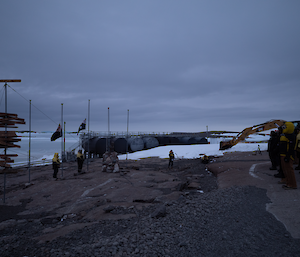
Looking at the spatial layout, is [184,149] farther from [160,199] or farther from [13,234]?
[13,234]

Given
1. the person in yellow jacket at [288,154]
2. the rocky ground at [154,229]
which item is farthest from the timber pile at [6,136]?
the person in yellow jacket at [288,154]

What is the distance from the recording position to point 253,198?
22.7 ft

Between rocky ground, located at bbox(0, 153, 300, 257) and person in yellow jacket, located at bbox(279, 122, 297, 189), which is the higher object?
person in yellow jacket, located at bbox(279, 122, 297, 189)

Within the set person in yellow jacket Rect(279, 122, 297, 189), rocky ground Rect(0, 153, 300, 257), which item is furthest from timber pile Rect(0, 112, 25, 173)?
person in yellow jacket Rect(279, 122, 297, 189)

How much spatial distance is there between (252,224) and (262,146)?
31795mm

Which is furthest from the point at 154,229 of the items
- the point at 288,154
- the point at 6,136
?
the point at 6,136

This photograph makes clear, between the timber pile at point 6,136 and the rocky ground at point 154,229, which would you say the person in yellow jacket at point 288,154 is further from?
the timber pile at point 6,136

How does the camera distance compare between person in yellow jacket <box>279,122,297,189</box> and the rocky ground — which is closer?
the rocky ground

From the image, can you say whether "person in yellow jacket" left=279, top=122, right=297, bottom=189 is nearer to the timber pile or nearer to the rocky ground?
the rocky ground

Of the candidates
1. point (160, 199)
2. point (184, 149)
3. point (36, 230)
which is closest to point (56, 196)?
point (36, 230)

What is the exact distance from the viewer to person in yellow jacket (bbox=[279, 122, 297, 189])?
7305mm

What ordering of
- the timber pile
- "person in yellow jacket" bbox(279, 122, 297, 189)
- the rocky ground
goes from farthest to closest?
the timber pile, "person in yellow jacket" bbox(279, 122, 297, 189), the rocky ground

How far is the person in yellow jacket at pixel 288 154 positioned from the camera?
7305 mm

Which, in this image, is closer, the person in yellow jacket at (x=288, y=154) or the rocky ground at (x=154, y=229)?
the rocky ground at (x=154, y=229)
